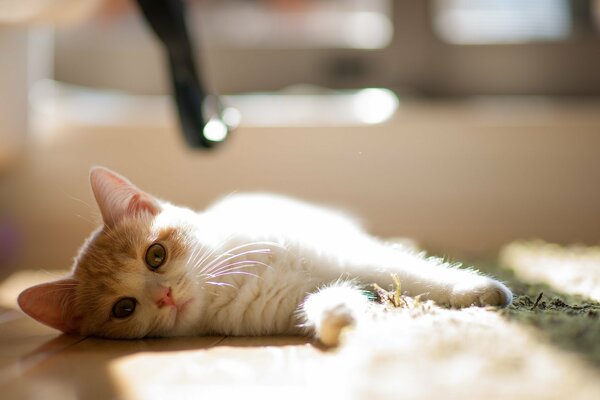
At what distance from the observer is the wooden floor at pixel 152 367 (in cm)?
92

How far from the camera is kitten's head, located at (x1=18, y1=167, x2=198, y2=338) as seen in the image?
1226mm

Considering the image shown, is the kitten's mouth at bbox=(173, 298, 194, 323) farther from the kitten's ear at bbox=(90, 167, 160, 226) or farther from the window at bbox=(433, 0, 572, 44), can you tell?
the window at bbox=(433, 0, 572, 44)

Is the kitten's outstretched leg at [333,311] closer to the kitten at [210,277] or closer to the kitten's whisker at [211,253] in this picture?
the kitten at [210,277]

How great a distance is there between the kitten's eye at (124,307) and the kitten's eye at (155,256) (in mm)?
66

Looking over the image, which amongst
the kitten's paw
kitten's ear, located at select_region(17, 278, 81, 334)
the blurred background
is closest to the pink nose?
kitten's ear, located at select_region(17, 278, 81, 334)

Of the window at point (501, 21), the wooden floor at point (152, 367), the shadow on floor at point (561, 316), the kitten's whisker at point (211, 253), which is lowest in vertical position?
the wooden floor at point (152, 367)

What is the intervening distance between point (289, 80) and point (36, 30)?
104 cm

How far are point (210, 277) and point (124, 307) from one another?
0.15 meters

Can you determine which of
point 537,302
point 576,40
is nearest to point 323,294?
point 537,302

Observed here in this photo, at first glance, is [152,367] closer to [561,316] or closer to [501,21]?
[561,316]

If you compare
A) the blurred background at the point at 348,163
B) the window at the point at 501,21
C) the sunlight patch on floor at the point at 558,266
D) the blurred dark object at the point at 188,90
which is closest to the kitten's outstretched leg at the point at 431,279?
the sunlight patch on floor at the point at 558,266

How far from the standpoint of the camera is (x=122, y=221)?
132 centimetres

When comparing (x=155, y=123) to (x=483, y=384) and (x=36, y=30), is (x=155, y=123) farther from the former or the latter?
(x=483, y=384)

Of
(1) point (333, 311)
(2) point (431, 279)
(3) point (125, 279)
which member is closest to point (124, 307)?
(3) point (125, 279)
